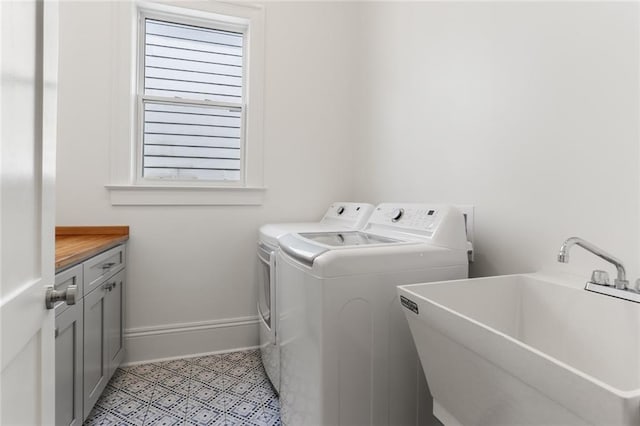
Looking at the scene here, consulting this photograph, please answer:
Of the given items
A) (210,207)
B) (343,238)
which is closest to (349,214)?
(343,238)

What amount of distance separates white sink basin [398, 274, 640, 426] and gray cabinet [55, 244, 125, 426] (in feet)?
4.09

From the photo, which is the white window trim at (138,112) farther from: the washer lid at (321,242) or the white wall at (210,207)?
the washer lid at (321,242)

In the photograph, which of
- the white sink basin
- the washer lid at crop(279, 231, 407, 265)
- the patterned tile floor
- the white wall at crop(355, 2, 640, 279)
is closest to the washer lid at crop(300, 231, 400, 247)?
the washer lid at crop(279, 231, 407, 265)

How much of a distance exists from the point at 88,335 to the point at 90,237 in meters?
0.71

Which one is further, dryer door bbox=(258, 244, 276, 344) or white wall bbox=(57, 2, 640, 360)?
dryer door bbox=(258, 244, 276, 344)

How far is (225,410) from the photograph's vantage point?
1713mm

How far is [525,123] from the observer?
1272mm

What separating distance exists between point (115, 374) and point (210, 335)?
1.89ft

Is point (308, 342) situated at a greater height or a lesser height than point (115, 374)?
greater

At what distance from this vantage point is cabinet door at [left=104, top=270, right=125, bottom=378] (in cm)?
180

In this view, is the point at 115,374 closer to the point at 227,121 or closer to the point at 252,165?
the point at 252,165

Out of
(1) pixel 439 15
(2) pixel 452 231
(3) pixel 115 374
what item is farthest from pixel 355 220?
(3) pixel 115 374

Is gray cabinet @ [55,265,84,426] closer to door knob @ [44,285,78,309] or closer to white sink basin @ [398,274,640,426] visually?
door knob @ [44,285,78,309]

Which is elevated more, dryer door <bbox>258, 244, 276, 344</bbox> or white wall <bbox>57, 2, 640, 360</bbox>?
white wall <bbox>57, 2, 640, 360</bbox>
